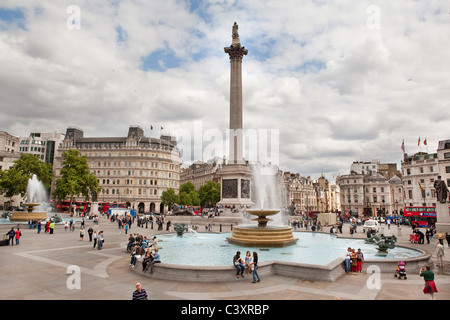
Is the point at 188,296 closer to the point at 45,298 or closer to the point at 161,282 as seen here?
the point at 161,282

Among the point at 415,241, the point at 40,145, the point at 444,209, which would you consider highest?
the point at 40,145

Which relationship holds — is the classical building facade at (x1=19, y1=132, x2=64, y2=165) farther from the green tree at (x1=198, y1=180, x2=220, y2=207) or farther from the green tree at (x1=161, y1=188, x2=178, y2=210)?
the green tree at (x1=198, y1=180, x2=220, y2=207)

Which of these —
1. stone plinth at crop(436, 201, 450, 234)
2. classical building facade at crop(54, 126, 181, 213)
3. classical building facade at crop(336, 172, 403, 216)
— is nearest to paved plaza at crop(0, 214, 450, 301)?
stone plinth at crop(436, 201, 450, 234)

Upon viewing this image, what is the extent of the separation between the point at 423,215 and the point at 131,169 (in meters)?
75.1

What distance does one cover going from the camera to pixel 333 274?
36.7 feet

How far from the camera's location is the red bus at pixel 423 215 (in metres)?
43.4

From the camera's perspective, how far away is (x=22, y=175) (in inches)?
2373

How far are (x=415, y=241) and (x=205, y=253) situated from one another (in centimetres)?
1790

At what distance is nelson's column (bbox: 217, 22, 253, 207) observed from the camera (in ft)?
152

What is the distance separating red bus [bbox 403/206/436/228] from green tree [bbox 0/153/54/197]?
74588 millimetres

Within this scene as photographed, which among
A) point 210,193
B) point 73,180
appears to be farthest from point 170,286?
point 210,193

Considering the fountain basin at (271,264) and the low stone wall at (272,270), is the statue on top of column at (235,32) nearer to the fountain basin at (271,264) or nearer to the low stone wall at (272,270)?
the fountain basin at (271,264)

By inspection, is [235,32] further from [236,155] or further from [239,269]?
[239,269]
